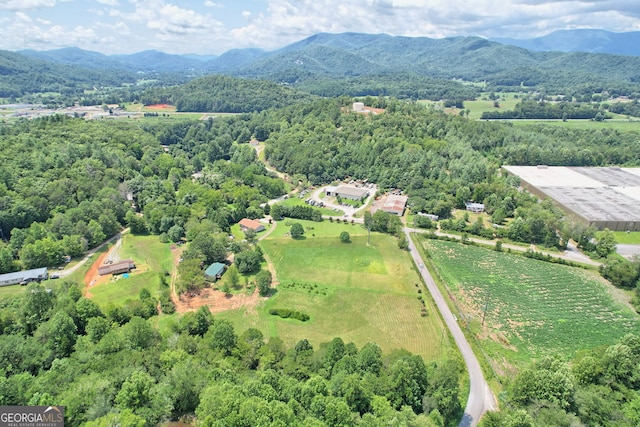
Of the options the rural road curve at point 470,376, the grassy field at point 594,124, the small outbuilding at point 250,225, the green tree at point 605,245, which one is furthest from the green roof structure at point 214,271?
the grassy field at point 594,124

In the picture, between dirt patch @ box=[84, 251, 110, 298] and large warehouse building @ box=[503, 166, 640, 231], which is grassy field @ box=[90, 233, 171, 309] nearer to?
dirt patch @ box=[84, 251, 110, 298]

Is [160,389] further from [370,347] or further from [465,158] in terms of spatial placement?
[465,158]

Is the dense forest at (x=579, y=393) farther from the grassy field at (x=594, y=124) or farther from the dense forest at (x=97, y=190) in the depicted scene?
the grassy field at (x=594, y=124)

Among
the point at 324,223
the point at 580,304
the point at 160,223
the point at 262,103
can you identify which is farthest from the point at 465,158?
the point at 262,103

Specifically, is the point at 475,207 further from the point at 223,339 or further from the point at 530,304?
the point at 223,339

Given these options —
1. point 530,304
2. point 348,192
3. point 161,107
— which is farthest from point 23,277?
point 161,107

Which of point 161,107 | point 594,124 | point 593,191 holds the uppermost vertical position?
point 594,124
